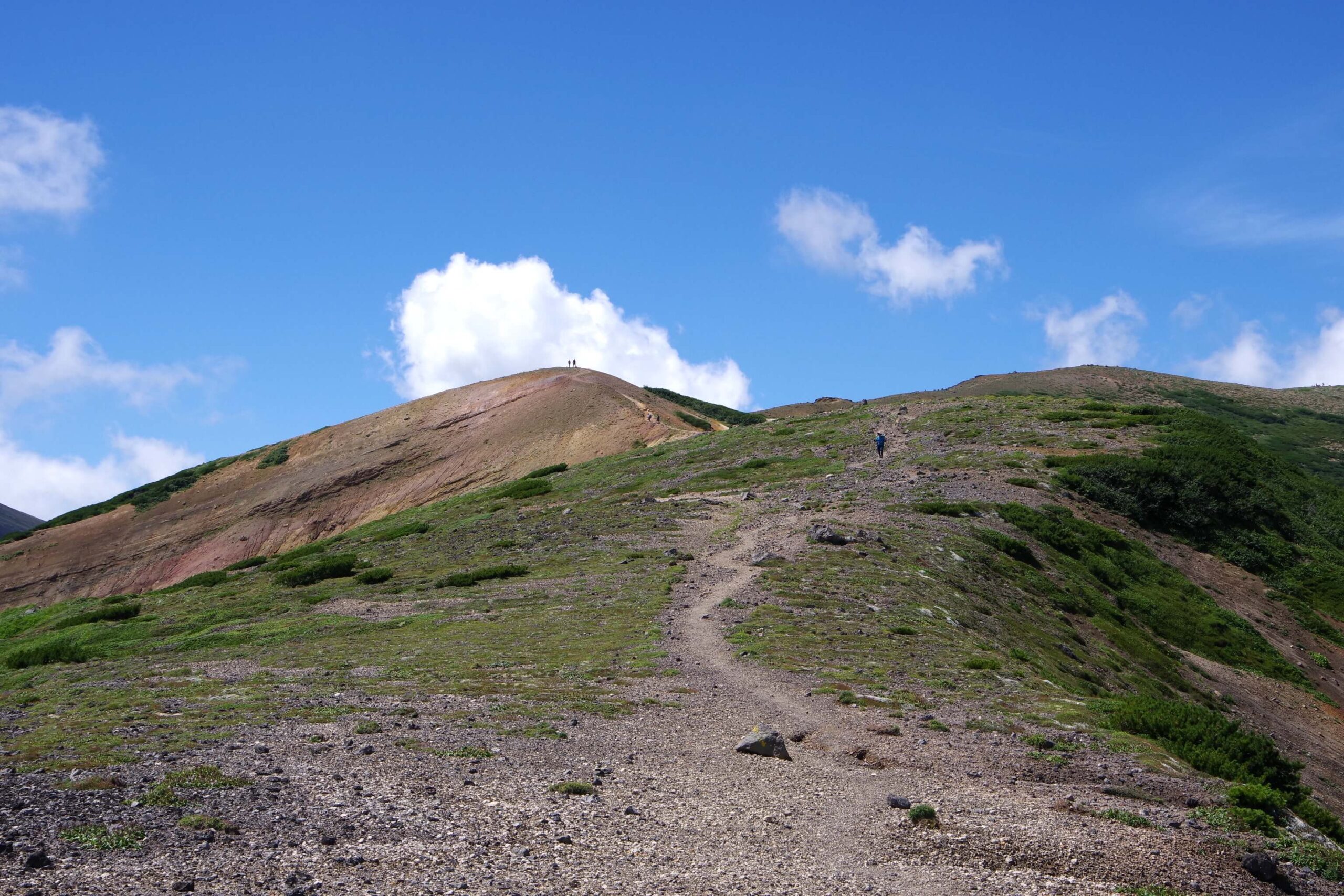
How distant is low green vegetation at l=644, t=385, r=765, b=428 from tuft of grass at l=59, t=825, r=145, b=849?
256ft

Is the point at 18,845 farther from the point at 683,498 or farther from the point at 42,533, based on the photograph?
the point at 42,533

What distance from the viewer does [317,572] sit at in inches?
1321

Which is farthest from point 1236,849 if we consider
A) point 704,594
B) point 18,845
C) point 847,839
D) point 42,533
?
point 42,533

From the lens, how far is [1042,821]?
35.8 ft

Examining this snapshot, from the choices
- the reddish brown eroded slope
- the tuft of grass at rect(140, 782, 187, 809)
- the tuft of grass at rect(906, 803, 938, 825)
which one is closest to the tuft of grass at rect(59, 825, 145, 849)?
the tuft of grass at rect(140, 782, 187, 809)

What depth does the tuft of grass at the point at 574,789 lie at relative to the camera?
11359 mm

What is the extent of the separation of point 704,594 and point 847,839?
15515mm

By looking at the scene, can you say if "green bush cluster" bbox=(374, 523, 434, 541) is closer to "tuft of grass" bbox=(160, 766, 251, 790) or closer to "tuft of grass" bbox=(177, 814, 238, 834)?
"tuft of grass" bbox=(160, 766, 251, 790)

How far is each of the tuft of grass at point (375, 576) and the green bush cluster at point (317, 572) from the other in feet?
4.26

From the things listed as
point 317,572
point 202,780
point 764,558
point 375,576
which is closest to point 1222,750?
point 202,780

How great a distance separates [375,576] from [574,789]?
72.1 feet

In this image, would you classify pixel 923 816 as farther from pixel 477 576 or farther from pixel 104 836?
pixel 477 576

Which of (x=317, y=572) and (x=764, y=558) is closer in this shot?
(x=764, y=558)

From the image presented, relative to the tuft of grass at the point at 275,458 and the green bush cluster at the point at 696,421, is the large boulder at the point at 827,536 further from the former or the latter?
the tuft of grass at the point at 275,458
